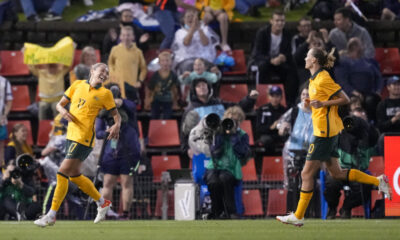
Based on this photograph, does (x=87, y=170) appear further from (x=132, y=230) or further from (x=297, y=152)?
(x=132, y=230)

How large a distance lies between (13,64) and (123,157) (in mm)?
Result: 5208

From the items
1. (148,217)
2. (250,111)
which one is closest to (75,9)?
(250,111)

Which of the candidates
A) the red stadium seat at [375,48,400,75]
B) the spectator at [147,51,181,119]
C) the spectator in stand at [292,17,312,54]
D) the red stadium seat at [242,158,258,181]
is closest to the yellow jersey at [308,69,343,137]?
the red stadium seat at [242,158,258,181]

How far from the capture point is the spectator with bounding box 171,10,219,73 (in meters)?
17.6

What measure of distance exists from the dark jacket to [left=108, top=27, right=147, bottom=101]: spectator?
211 centimetres

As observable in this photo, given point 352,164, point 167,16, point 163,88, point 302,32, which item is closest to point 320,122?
point 352,164

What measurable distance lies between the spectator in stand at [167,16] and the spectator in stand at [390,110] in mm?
4186

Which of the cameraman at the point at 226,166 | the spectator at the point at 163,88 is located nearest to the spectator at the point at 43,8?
the spectator at the point at 163,88

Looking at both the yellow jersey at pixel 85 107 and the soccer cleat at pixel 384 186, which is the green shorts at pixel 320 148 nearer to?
the soccer cleat at pixel 384 186

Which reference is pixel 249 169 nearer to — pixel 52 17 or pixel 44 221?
pixel 44 221

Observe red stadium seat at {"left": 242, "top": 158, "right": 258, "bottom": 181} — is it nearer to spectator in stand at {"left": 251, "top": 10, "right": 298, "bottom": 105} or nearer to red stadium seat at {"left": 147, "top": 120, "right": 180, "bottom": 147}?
red stadium seat at {"left": 147, "top": 120, "right": 180, "bottom": 147}

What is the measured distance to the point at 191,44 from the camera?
58.1 ft

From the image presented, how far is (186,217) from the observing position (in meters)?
14.2

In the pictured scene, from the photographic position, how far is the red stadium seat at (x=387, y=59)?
1853 centimetres
